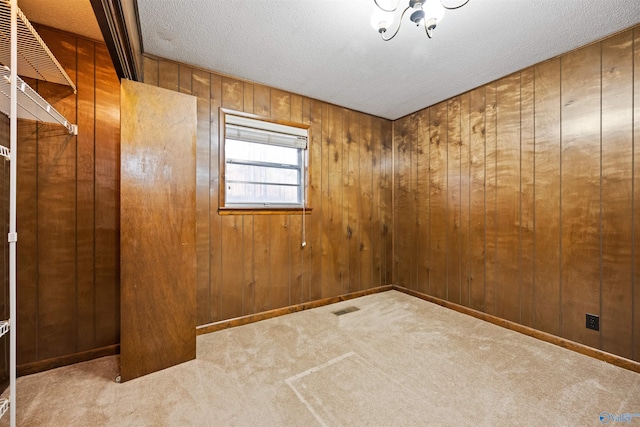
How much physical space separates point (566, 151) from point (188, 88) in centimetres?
320

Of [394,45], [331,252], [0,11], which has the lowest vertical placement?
[331,252]

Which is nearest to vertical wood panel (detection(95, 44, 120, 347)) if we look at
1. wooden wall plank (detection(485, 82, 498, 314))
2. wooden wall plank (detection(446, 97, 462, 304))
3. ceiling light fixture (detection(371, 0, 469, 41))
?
ceiling light fixture (detection(371, 0, 469, 41))

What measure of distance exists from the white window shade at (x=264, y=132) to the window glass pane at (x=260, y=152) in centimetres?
5

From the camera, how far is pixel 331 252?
325 centimetres

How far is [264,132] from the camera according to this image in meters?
2.78

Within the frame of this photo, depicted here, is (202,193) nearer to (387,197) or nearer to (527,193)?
(387,197)

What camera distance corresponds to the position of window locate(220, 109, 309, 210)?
261cm

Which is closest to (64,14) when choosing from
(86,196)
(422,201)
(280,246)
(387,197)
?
(86,196)

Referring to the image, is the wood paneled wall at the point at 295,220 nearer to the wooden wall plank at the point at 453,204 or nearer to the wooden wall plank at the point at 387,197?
the wooden wall plank at the point at 387,197

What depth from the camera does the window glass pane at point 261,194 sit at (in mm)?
2670

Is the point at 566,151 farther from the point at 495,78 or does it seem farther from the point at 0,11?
the point at 0,11

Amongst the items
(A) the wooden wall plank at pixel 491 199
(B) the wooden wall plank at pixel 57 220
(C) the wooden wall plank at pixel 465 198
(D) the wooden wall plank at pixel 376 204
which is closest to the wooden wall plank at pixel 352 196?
(D) the wooden wall plank at pixel 376 204

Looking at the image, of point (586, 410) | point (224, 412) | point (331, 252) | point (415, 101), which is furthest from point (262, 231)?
point (586, 410)

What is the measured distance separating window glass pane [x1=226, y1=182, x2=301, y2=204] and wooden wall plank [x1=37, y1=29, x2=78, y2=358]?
45.8 inches
